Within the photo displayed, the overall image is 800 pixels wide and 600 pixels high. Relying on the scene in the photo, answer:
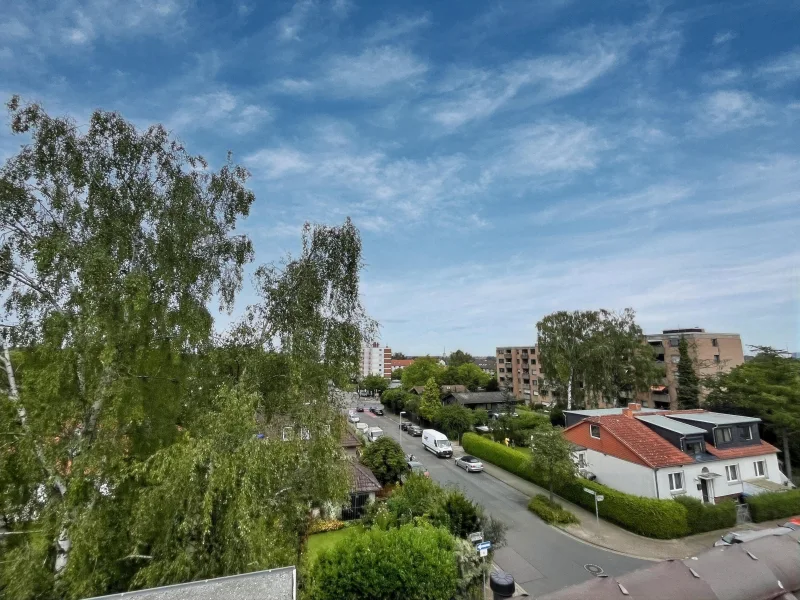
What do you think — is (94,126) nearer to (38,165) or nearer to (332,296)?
(38,165)

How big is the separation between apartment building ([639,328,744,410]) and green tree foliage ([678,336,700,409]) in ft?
20.2

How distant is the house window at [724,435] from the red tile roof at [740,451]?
1.69 feet

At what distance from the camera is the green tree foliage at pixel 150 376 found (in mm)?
8055

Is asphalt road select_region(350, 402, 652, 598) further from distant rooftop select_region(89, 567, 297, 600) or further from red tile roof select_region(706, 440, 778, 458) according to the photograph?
distant rooftop select_region(89, 567, 297, 600)

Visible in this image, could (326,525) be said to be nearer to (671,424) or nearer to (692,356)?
(671,424)

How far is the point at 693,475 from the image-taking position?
22.5 m

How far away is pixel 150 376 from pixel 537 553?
17.4 m

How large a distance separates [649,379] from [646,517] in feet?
99.8

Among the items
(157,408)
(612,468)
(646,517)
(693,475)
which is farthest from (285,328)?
(693,475)

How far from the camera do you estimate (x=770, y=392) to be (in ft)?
97.4

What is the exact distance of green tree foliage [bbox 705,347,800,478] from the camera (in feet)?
92.1

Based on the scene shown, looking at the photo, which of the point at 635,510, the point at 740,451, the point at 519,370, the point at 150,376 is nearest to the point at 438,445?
the point at 635,510

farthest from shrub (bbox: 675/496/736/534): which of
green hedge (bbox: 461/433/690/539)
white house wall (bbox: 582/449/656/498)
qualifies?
white house wall (bbox: 582/449/656/498)

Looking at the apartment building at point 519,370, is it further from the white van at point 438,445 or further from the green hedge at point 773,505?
the green hedge at point 773,505
